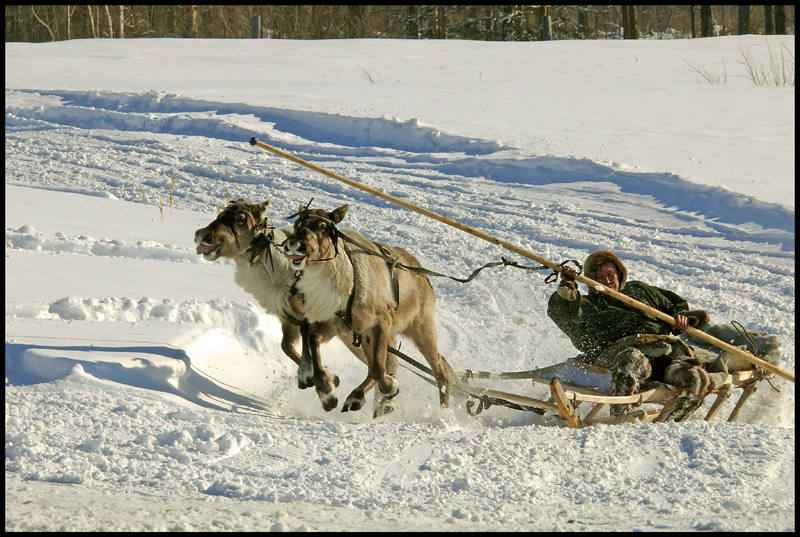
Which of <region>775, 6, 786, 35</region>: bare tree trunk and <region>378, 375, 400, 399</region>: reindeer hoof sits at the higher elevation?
<region>775, 6, 786, 35</region>: bare tree trunk

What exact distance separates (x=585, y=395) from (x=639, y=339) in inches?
26.7

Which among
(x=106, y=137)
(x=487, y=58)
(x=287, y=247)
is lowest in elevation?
(x=287, y=247)

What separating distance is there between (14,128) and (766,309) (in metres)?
11.2

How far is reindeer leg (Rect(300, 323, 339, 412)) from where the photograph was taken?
5.23 meters

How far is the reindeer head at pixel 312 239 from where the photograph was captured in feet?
15.9

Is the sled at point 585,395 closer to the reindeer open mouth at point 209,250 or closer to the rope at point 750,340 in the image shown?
the rope at point 750,340

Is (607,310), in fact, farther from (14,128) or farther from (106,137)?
(14,128)

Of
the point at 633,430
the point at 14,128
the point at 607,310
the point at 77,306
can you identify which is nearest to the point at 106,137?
the point at 14,128

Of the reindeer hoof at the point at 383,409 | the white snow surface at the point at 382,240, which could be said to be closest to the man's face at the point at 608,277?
the white snow surface at the point at 382,240

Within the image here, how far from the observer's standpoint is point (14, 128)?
1271 cm

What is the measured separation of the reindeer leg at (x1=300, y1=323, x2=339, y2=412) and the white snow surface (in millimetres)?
249

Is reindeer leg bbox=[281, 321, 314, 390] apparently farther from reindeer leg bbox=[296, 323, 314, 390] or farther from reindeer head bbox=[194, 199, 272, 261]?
reindeer head bbox=[194, 199, 272, 261]

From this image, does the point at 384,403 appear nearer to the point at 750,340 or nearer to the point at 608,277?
the point at 608,277

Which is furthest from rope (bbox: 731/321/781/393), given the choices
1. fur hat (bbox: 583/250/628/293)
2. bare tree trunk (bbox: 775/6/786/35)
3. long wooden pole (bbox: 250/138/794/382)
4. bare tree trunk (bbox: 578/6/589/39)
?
bare tree trunk (bbox: 578/6/589/39)
